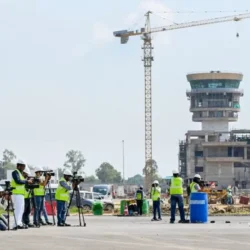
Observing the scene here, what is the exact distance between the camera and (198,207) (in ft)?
113

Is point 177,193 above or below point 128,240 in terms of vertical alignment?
above

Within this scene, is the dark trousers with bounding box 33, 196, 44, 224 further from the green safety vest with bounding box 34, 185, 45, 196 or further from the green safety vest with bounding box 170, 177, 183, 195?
the green safety vest with bounding box 170, 177, 183, 195

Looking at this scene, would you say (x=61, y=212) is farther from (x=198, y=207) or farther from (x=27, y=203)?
(x=198, y=207)

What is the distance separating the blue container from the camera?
3431cm

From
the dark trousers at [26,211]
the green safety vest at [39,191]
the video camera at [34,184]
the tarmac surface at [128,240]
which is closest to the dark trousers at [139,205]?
the green safety vest at [39,191]

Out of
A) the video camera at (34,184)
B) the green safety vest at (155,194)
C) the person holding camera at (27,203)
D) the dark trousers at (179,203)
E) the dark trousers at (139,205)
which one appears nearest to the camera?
the video camera at (34,184)

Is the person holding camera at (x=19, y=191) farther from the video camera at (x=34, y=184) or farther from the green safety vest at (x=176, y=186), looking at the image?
the green safety vest at (x=176, y=186)

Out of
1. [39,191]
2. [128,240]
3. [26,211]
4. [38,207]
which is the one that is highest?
[39,191]

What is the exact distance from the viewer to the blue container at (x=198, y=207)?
3431cm

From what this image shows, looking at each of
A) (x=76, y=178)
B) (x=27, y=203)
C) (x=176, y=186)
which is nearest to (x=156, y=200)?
(x=176, y=186)

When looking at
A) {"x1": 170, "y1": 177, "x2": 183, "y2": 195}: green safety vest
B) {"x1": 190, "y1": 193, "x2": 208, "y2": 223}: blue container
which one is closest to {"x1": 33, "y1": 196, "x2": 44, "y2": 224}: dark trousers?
{"x1": 170, "y1": 177, "x2": 183, "y2": 195}: green safety vest

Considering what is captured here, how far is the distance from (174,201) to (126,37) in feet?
528

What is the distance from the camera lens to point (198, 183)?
34531 mm

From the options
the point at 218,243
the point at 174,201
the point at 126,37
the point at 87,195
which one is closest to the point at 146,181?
the point at 126,37
